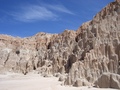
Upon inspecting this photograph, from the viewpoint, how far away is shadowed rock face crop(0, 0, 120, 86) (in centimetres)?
3117

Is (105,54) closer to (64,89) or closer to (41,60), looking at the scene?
(64,89)

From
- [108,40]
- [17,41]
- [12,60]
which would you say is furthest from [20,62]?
[108,40]

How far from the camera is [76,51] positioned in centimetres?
5244

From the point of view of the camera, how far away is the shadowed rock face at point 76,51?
31.2 metres

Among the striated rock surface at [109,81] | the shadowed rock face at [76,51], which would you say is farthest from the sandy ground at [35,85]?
the shadowed rock face at [76,51]

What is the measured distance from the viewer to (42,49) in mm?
84500

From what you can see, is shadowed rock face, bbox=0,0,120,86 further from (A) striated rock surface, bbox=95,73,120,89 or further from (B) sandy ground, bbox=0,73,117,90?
(A) striated rock surface, bbox=95,73,120,89

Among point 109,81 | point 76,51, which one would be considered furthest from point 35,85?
point 76,51

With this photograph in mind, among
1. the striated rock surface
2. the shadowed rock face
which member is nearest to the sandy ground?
the striated rock surface

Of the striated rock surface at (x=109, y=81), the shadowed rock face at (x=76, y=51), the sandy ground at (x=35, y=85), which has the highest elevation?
the shadowed rock face at (x=76, y=51)

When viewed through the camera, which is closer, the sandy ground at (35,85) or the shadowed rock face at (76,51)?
the sandy ground at (35,85)

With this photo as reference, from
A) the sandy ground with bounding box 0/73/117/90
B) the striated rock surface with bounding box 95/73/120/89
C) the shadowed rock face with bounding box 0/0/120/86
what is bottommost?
the sandy ground with bounding box 0/73/117/90

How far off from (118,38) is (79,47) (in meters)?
15.0

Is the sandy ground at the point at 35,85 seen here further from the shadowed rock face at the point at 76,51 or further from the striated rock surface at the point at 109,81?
the shadowed rock face at the point at 76,51
